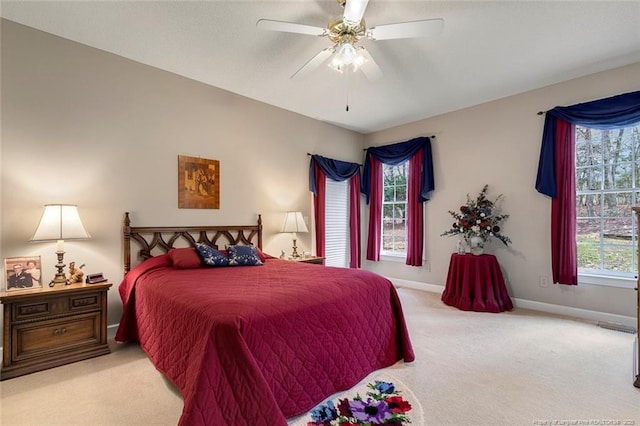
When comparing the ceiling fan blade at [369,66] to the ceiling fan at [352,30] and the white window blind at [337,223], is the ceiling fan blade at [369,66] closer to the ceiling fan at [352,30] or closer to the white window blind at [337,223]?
the ceiling fan at [352,30]

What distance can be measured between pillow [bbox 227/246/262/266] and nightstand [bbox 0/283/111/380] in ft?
3.74

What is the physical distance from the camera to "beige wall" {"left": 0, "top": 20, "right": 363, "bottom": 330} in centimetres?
260

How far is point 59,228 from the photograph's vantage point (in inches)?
97.1

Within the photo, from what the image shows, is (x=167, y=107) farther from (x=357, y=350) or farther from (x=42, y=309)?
(x=357, y=350)

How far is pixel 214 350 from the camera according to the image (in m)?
1.56

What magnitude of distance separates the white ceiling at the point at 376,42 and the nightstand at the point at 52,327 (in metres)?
2.23

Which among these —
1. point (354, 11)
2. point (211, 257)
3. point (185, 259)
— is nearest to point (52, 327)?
point (185, 259)

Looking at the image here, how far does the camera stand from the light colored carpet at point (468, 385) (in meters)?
1.79

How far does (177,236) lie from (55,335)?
1.36m

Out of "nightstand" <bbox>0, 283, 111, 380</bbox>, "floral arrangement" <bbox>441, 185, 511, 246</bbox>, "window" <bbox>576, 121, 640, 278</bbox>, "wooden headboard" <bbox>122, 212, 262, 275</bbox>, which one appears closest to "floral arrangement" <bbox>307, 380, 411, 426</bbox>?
"nightstand" <bbox>0, 283, 111, 380</bbox>

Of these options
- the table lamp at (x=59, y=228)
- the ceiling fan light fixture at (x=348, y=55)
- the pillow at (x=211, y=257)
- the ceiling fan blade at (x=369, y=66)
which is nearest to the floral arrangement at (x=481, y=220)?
the ceiling fan blade at (x=369, y=66)

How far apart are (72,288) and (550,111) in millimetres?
5240

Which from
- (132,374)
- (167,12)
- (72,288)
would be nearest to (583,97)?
(167,12)

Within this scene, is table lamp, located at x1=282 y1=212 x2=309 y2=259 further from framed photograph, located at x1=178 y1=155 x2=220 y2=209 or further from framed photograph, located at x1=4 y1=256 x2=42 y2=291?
framed photograph, located at x1=4 y1=256 x2=42 y2=291
